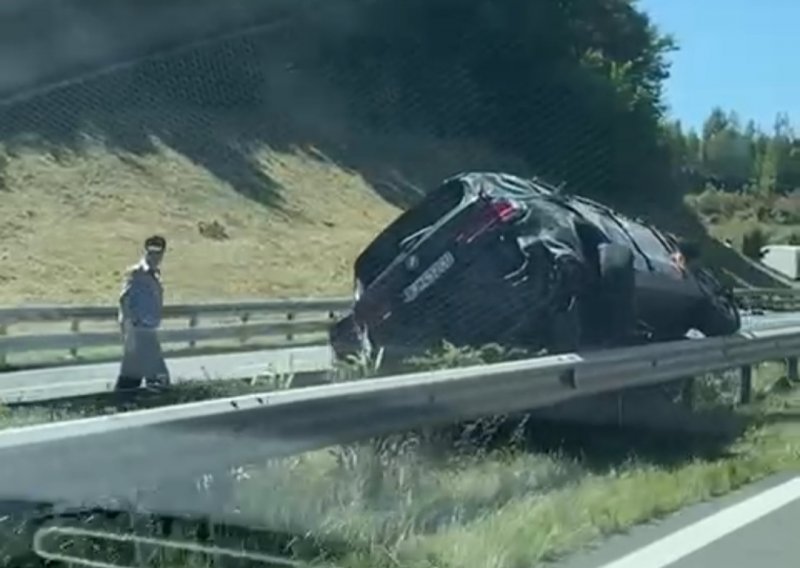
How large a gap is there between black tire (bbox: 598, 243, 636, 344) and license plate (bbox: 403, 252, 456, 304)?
114 cm

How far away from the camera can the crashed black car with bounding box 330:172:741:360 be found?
510 inches

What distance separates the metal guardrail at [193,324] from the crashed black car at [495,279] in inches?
346

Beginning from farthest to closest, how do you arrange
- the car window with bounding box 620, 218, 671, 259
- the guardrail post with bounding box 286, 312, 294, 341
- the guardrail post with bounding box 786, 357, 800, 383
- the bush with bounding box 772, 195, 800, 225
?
the bush with bounding box 772, 195, 800, 225, the guardrail post with bounding box 286, 312, 294, 341, the guardrail post with bounding box 786, 357, 800, 383, the car window with bounding box 620, 218, 671, 259

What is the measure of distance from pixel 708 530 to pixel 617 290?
4.15m

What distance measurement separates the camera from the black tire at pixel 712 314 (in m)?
15.2

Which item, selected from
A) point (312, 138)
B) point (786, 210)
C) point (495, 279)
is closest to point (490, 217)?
point (495, 279)

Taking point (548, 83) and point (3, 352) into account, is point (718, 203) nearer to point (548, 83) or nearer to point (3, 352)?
point (548, 83)

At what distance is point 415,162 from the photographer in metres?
39.4

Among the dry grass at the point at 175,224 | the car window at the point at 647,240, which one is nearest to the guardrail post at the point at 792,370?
Answer: the car window at the point at 647,240

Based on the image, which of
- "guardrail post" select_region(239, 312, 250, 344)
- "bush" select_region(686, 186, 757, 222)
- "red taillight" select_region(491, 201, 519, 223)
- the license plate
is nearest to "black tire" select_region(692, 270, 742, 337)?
"red taillight" select_region(491, 201, 519, 223)

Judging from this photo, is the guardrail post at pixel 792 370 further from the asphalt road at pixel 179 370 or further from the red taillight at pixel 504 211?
the red taillight at pixel 504 211

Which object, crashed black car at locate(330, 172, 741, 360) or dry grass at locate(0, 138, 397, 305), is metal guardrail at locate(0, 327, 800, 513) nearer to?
crashed black car at locate(330, 172, 741, 360)

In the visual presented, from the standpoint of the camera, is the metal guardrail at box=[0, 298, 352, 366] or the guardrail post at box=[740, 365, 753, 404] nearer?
the guardrail post at box=[740, 365, 753, 404]

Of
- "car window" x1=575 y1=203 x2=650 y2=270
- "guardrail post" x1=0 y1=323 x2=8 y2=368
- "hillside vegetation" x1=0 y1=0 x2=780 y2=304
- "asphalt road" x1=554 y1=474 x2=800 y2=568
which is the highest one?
"hillside vegetation" x1=0 y1=0 x2=780 y2=304
